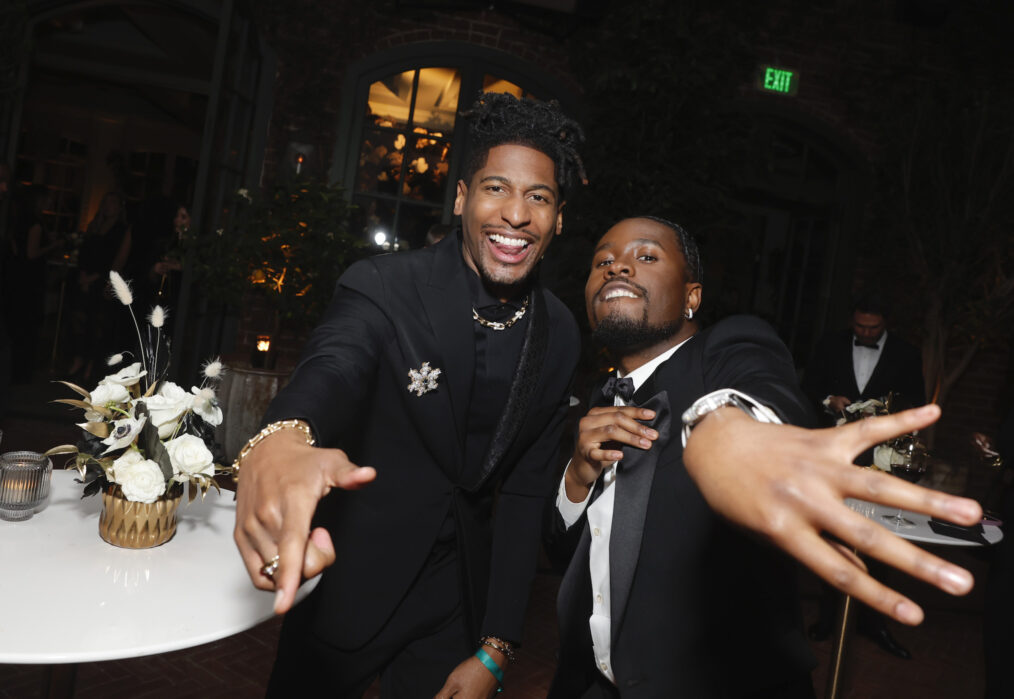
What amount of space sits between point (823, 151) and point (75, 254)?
8411mm

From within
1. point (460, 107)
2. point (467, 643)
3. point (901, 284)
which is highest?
point (460, 107)

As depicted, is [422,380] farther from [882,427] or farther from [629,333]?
Answer: [882,427]

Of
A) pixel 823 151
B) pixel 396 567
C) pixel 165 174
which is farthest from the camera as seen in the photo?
pixel 165 174

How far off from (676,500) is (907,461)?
1872 millimetres

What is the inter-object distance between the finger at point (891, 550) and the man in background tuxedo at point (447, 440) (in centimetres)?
103

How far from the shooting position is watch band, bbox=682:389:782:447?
1.03 m

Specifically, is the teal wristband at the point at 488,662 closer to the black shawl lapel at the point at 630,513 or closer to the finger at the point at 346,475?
the black shawl lapel at the point at 630,513

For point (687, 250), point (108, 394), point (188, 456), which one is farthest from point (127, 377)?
point (687, 250)

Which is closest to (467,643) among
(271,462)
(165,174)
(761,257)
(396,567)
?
(396,567)

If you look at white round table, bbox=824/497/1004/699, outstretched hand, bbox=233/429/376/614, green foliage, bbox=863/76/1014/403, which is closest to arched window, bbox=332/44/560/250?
green foliage, bbox=863/76/1014/403

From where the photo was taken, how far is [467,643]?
1.85 meters

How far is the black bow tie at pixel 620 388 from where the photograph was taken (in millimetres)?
1847

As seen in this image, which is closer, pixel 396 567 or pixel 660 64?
pixel 396 567

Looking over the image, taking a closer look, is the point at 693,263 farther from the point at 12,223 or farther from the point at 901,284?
the point at 12,223
